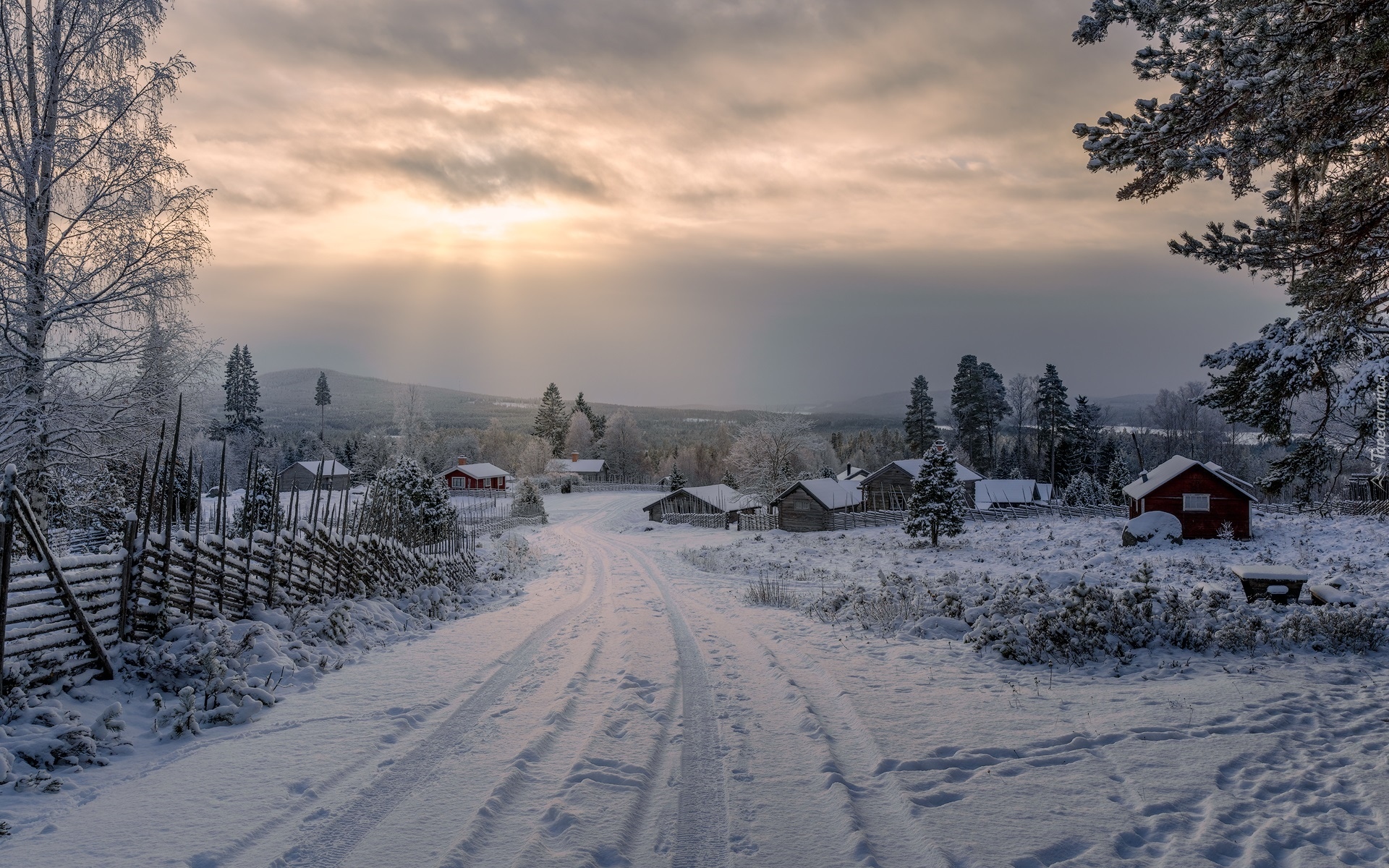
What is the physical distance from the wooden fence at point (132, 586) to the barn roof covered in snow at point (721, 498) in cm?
4946

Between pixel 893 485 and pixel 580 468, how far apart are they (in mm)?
54416

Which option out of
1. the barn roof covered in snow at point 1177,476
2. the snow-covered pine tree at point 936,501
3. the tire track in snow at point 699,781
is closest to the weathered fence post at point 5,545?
the tire track in snow at point 699,781

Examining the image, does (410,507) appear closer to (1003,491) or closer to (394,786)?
(394,786)

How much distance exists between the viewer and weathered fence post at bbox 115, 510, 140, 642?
24.0 feet

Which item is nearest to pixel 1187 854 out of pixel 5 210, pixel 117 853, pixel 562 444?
pixel 117 853

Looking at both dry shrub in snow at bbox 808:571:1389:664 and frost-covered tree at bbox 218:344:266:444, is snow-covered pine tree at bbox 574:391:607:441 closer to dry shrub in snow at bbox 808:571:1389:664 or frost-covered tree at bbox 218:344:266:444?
frost-covered tree at bbox 218:344:266:444

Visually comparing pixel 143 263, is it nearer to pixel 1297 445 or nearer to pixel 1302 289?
pixel 1302 289

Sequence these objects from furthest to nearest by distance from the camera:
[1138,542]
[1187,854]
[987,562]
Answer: [1138,542]
[987,562]
[1187,854]

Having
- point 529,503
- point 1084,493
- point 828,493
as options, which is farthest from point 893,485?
point 529,503

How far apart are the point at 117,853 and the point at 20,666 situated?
3047 mm

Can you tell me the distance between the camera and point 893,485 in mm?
55062

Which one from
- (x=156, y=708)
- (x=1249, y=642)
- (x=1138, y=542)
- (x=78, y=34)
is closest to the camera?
(x=156, y=708)

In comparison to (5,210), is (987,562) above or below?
below

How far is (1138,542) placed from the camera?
91.4ft
